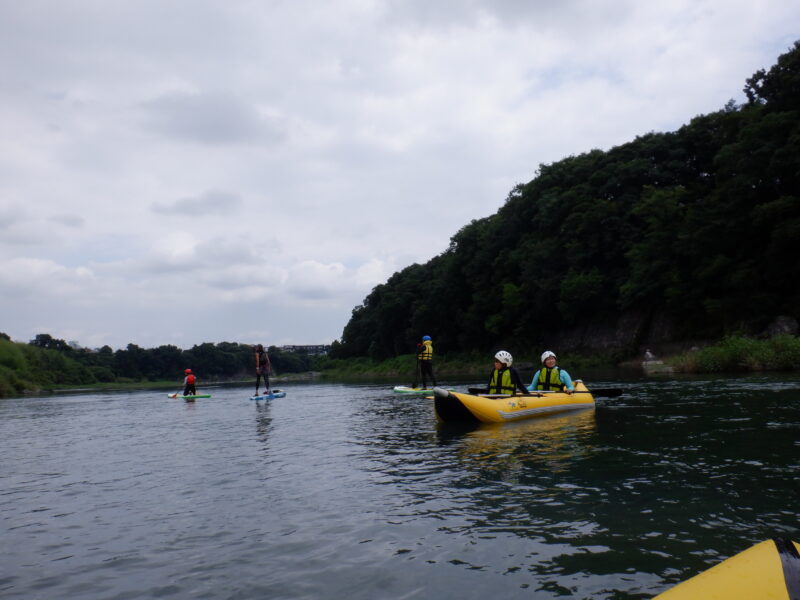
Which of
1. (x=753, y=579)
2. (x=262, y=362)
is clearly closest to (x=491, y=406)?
(x=753, y=579)

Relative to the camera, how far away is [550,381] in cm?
1552

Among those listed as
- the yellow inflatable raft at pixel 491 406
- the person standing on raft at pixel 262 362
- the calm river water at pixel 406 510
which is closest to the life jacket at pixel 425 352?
the person standing on raft at pixel 262 362

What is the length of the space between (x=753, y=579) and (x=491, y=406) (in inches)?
384

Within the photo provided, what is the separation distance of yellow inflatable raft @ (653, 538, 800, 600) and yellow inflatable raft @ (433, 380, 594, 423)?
30.3ft

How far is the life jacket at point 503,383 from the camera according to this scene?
14.0 metres

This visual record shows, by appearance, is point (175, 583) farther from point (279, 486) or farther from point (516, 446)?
point (516, 446)

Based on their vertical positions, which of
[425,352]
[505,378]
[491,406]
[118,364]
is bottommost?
[491,406]

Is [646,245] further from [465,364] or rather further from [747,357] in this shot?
[465,364]

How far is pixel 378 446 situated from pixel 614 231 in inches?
1747

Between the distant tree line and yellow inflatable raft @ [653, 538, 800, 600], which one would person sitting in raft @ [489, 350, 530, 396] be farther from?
the distant tree line

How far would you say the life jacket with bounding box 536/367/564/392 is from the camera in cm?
1545

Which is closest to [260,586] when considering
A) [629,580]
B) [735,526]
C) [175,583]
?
[175,583]

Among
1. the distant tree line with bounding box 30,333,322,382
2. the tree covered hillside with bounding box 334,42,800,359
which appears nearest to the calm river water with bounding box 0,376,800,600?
the tree covered hillside with bounding box 334,42,800,359

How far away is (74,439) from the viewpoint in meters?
14.3
